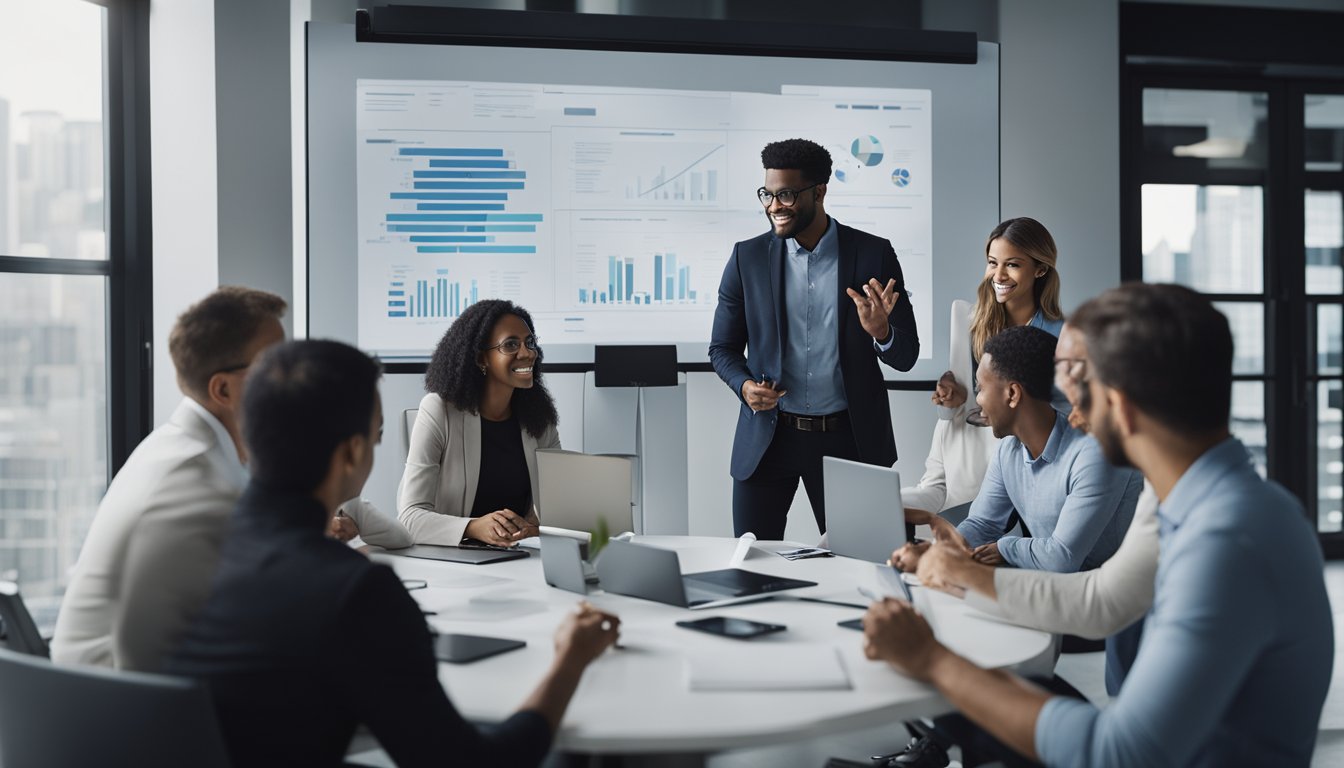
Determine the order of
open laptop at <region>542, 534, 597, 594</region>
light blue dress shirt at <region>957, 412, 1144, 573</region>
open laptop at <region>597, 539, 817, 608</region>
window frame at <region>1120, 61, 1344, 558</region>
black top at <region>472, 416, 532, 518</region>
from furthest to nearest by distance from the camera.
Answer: window frame at <region>1120, 61, 1344, 558</region>, black top at <region>472, 416, 532, 518</region>, light blue dress shirt at <region>957, 412, 1144, 573</region>, open laptop at <region>542, 534, 597, 594</region>, open laptop at <region>597, 539, 817, 608</region>

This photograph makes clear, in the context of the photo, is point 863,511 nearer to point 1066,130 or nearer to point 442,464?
point 442,464

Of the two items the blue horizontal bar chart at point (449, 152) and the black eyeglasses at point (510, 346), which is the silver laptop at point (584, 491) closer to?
the black eyeglasses at point (510, 346)

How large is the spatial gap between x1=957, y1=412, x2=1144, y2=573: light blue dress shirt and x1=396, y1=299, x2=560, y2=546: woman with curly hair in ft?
3.99

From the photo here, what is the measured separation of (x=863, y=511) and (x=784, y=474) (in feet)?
3.86

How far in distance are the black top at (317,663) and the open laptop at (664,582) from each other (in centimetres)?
73

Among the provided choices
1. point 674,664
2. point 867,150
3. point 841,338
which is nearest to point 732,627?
point 674,664

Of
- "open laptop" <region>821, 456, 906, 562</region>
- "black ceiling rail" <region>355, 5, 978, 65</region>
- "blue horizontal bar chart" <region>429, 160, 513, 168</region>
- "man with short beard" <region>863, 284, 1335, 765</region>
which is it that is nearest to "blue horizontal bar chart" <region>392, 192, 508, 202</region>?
"blue horizontal bar chart" <region>429, 160, 513, 168</region>

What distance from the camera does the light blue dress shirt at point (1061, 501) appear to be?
2223 mm

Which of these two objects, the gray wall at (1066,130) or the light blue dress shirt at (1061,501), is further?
the gray wall at (1066,130)

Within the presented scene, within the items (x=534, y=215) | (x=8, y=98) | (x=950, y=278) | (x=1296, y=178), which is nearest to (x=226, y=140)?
(x=8, y=98)

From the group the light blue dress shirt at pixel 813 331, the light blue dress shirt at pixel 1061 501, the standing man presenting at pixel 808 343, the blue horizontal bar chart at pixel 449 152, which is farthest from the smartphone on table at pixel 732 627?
the blue horizontal bar chart at pixel 449 152

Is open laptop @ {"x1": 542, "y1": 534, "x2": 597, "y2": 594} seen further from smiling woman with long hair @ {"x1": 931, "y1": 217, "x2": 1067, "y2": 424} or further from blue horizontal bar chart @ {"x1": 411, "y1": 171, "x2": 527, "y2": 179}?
blue horizontal bar chart @ {"x1": 411, "y1": 171, "x2": 527, "y2": 179}

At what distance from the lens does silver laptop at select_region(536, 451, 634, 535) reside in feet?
7.68

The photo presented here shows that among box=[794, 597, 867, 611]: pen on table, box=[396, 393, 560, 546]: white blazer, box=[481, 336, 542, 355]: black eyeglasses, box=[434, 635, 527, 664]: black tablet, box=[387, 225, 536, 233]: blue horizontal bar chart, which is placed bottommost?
box=[794, 597, 867, 611]: pen on table
